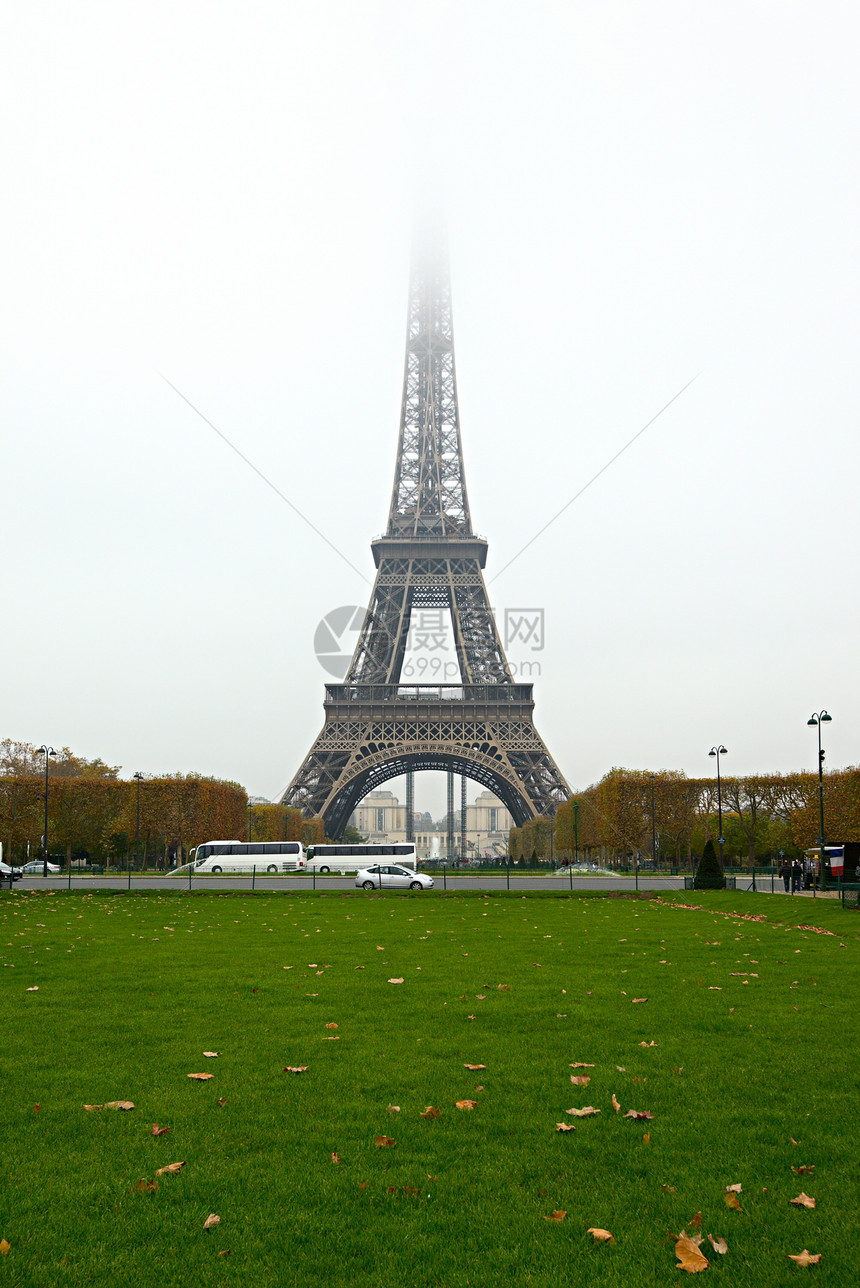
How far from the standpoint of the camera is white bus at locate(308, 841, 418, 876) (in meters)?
59.9

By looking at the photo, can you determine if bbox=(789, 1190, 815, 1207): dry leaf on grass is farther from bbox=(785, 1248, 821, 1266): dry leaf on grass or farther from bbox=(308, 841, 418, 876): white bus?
bbox=(308, 841, 418, 876): white bus

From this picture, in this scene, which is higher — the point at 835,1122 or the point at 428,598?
the point at 428,598

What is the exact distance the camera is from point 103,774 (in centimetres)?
8894

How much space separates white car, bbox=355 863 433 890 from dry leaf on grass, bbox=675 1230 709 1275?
37048 millimetres

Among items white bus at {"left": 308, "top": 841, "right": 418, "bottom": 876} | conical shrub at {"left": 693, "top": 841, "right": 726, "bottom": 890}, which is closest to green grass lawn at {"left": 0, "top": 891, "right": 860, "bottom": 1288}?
conical shrub at {"left": 693, "top": 841, "right": 726, "bottom": 890}

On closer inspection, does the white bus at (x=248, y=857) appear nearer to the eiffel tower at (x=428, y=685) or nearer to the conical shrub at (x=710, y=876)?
the eiffel tower at (x=428, y=685)

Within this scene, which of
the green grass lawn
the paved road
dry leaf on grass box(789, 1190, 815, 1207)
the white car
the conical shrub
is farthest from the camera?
the white car

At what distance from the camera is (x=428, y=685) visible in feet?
251

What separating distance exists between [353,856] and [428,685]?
59.7ft

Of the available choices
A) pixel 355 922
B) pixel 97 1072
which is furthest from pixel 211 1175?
pixel 355 922

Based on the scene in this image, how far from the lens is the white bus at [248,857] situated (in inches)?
2226

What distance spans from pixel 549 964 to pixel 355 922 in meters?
9.25

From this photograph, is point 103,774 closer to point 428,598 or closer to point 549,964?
point 428,598

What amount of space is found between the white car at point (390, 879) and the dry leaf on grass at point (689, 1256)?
37.0 m
